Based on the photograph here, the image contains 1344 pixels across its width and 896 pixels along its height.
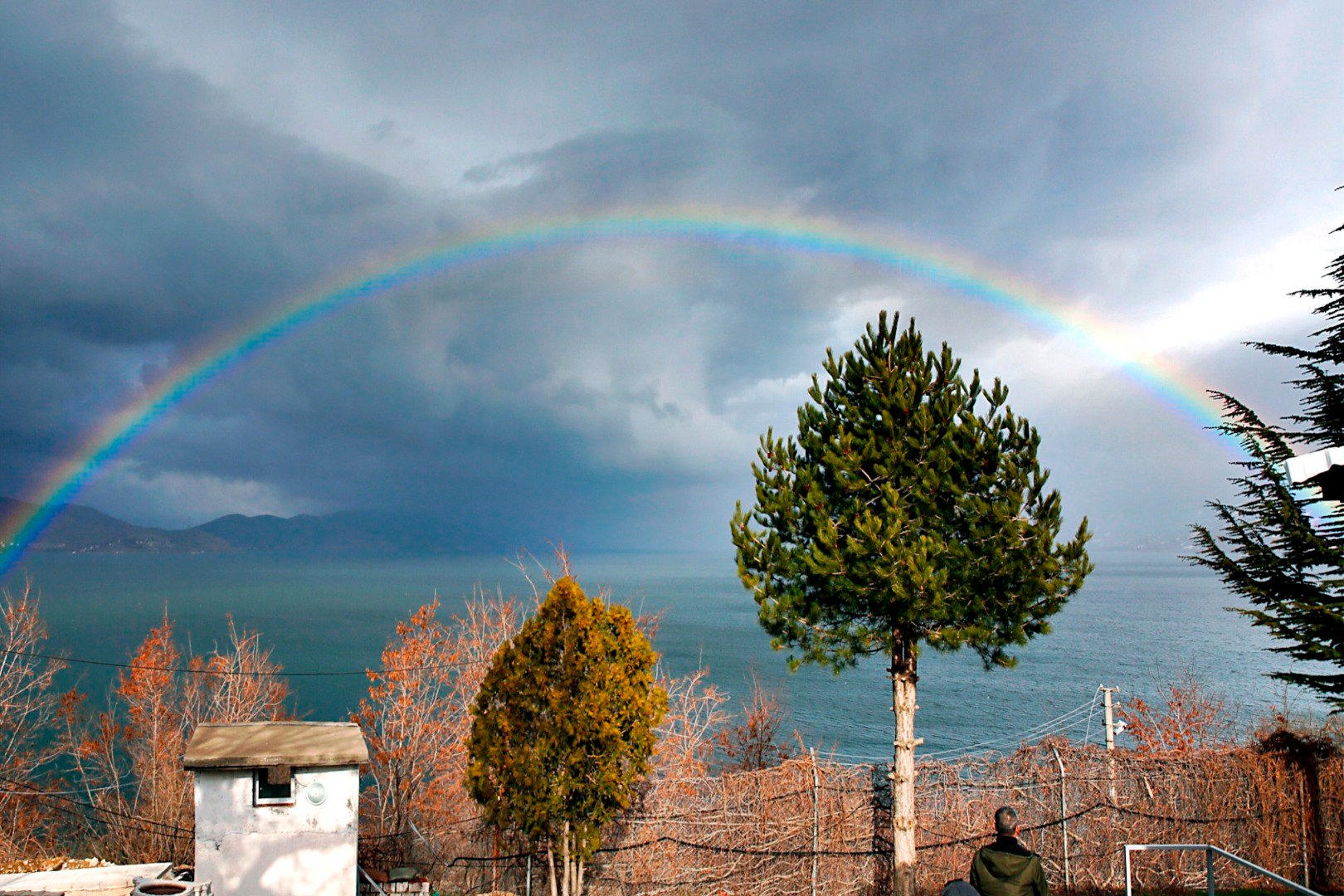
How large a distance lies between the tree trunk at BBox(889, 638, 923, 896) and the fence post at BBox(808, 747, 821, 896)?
114 cm

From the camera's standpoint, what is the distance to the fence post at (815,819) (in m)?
13.1

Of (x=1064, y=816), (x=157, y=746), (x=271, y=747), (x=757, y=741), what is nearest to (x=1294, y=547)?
(x=1064, y=816)

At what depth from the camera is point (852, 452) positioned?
484 inches

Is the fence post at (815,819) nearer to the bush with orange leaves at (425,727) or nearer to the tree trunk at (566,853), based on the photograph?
the tree trunk at (566,853)

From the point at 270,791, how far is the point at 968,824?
1089 centimetres

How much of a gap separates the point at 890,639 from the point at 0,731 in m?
29.4

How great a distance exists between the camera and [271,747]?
483 inches

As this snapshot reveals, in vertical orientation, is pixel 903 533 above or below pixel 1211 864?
above

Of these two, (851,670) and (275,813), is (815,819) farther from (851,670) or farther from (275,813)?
(851,670)

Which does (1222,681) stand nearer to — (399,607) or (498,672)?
(498,672)

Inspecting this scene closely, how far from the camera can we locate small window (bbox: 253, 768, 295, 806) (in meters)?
12.1

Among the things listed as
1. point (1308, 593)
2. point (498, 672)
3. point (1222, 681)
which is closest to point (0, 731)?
point (498, 672)

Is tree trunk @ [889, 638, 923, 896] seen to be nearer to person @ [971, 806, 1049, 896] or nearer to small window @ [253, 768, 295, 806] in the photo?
person @ [971, 806, 1049, 896]

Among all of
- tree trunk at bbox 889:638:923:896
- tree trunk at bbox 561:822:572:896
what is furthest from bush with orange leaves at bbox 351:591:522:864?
tree trunk at bbox 889:638:923:896
